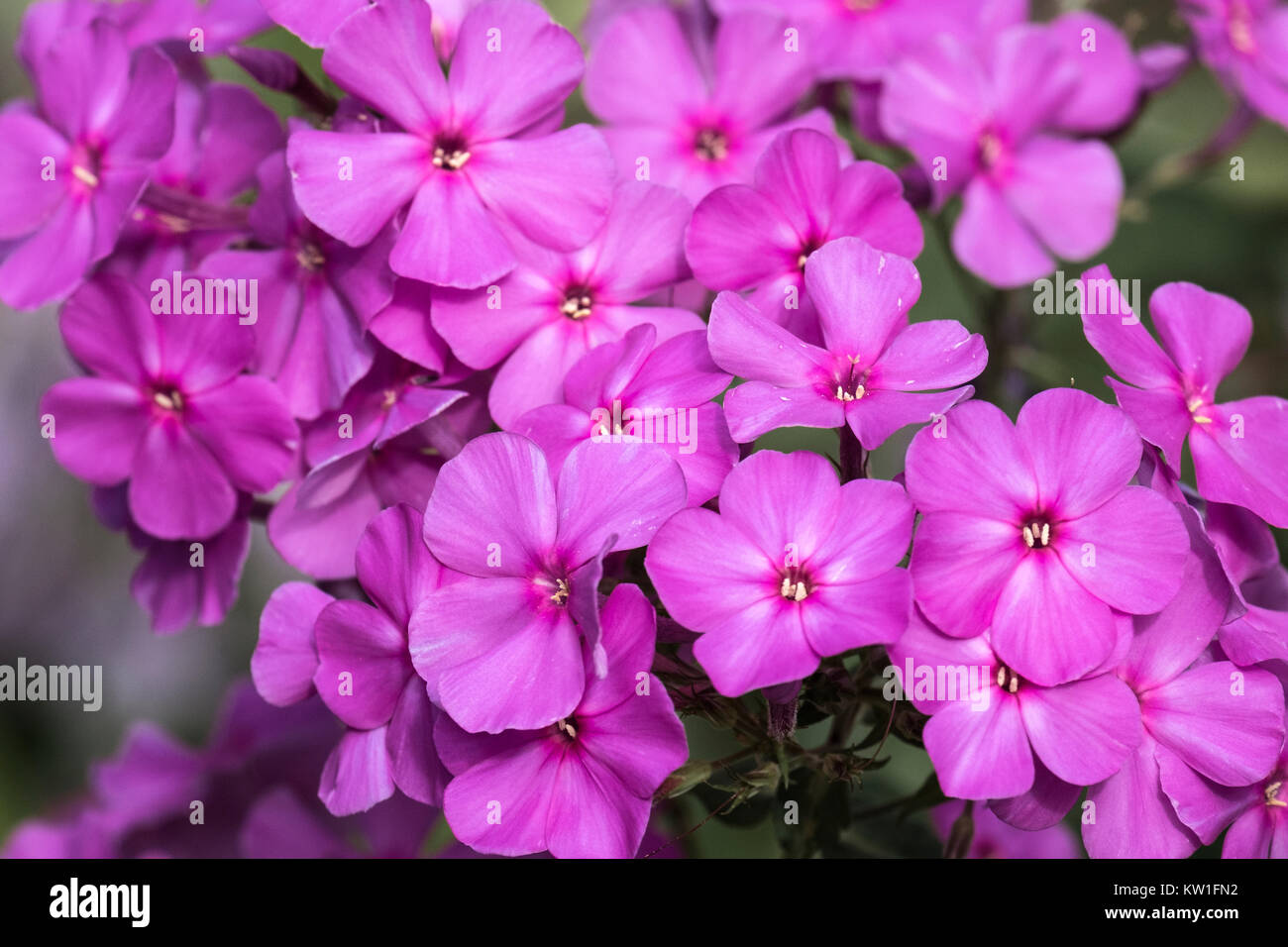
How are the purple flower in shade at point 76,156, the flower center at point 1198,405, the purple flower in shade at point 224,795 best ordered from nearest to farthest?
1. the flower center at point 1198,405
2. the purple flower in shade at point 76,156
3. the purple flower in shade at point 224,795

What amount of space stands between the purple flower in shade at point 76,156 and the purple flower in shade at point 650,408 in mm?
347

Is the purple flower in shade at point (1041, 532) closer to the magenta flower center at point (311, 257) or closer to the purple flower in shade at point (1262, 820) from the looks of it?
the purple flower in shade at point (1262, 820)

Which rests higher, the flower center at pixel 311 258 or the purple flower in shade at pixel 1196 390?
the flower center at pixel 311 258

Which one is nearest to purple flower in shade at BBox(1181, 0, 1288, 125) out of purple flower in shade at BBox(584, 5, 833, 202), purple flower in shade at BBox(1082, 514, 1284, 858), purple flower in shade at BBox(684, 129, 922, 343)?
purple flower in shade at BBox(584, 5, 833, 202)

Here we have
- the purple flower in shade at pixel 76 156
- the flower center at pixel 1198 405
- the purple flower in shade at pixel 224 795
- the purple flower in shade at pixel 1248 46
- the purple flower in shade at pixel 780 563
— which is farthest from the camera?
the purple flower in shade at pixel 1248 46

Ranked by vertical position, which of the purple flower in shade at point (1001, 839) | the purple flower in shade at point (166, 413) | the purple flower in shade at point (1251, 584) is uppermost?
the purple flower in shade at point (166, 413)

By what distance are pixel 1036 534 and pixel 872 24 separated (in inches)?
23.7

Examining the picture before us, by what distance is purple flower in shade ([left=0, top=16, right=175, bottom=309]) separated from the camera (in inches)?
34.3

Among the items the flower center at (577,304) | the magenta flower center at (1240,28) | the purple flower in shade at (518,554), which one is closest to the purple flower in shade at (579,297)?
the flower center at (577,304)

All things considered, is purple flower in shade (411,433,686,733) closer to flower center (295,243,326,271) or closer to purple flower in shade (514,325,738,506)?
purple flower in shade (514,325,738,506)

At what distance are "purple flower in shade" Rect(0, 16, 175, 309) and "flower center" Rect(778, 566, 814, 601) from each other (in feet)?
1.68

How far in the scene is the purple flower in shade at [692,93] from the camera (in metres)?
0.95

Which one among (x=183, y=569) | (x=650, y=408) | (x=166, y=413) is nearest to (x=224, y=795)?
(x=183, y=569)

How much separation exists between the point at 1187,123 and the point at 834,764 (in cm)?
112
